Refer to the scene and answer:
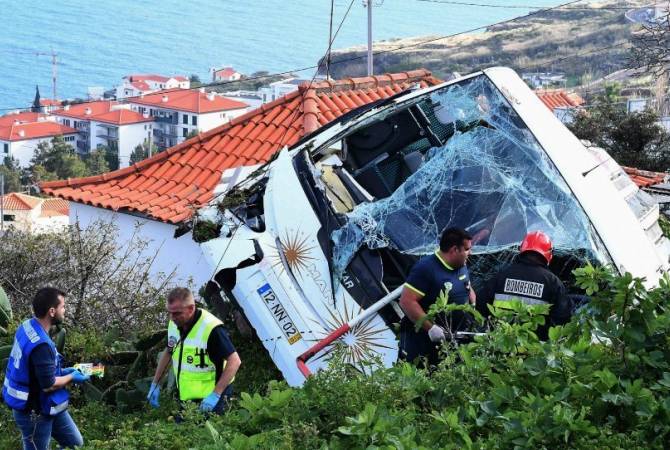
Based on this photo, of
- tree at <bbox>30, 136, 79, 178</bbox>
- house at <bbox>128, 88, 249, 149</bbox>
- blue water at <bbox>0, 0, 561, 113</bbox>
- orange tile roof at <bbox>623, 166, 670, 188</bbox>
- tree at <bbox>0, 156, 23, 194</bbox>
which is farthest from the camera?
blue water at <bbox>0, 0, 561, 113</bbox>

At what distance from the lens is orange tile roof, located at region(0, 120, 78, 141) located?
111m

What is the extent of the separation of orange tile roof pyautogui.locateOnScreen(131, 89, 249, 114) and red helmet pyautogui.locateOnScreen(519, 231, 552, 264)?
97237 millimetres

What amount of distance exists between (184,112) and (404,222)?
108 m

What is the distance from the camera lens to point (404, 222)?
6.92m

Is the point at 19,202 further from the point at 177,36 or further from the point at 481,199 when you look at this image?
the point at 177,36

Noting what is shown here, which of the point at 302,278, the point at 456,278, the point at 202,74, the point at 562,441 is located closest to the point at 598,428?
the point at 562,441

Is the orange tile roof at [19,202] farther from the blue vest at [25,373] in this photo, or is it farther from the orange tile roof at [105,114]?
the orange tile roof at [105,114]

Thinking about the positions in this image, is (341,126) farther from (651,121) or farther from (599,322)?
(651,121)

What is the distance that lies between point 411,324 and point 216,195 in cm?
248

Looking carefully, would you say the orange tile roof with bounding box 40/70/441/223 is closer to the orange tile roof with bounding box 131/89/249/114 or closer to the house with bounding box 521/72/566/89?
the house with bounding box 521/72/566/89

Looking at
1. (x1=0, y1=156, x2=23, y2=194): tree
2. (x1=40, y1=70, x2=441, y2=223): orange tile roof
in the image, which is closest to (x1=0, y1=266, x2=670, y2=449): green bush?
(x1=40, y1=70, x2=441, y2=223): orange tile roof

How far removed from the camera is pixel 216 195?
318 inches

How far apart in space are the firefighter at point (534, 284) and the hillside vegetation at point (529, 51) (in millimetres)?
64799

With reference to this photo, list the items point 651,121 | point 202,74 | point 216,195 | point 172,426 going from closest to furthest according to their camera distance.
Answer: point 172,426
point 216,195
point 651,121
point 202,74
